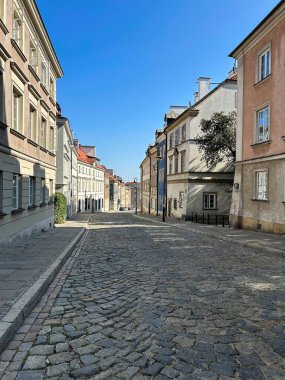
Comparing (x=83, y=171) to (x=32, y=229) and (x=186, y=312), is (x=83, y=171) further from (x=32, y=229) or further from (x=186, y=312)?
(x=186, y=312)

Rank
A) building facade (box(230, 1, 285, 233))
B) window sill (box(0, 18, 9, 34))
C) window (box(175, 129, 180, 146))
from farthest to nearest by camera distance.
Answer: window (box(175, 129, 180, 146))
building facade (box(230, 1, 285, 233))
window sill (box(0, 18, 9, 34))

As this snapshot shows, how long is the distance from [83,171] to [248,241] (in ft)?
143

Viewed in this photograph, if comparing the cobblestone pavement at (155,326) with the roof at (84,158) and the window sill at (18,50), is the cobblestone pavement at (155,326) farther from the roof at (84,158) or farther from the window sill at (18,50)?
the roof at (84,158)

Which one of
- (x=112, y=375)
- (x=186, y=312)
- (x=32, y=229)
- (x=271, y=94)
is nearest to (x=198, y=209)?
(x=271, y=94)

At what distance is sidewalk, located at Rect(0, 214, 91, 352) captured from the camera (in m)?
4.68

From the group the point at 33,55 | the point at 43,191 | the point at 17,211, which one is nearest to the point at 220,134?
the point at 43,191

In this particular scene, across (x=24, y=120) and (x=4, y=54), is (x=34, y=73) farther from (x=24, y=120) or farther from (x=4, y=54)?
(x=4, y=54)

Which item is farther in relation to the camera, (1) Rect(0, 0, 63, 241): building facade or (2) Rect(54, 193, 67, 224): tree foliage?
(2) Rect(54, 193, 67, 224): tree foliage

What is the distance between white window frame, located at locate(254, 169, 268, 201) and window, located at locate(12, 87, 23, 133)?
1113 cm

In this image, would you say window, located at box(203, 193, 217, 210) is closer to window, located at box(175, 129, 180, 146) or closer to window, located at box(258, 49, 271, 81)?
window, located at box(175, 129, 180, 146)

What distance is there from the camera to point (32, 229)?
1556cm

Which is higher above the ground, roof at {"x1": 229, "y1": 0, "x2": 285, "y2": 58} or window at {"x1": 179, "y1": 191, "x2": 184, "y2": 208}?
roof at {"x1": 229, "y1": 0, "x2": 285, "y2": 58}

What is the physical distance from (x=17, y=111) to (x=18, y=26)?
336cm

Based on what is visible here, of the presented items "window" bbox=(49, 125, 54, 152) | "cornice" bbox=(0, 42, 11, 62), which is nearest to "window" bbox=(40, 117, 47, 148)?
"window" bbox=(49, 125, 54, 152)
